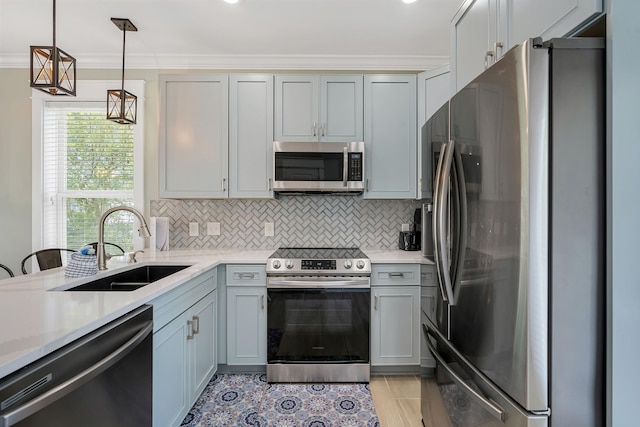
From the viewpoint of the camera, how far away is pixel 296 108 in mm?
2646

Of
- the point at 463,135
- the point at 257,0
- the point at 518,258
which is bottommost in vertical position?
the point at 518,258

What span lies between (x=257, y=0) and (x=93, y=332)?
217 centimetres

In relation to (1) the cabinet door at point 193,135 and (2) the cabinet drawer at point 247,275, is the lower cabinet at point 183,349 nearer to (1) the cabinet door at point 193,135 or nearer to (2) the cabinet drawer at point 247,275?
(2) the cabinet drawer at point 247,275

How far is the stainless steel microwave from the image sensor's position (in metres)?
2.55

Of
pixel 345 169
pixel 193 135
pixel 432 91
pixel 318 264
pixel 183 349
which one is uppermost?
pixel 432 91

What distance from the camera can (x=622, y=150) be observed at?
885 mm

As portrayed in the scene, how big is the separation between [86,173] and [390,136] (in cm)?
283

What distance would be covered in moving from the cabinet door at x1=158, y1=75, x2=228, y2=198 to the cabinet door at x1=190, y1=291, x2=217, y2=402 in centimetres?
95

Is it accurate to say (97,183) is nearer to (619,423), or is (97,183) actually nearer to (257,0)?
(257,0)

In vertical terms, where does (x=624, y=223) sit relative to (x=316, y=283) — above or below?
above

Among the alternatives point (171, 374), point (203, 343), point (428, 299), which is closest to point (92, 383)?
point (171, 374)

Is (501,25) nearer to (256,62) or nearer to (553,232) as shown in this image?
(553,232)

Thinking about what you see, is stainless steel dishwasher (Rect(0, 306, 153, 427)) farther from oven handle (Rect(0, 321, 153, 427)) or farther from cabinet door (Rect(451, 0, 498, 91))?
cabinet door (Rect(451, 0, 498, 91))

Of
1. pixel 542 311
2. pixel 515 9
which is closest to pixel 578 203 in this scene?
pixel 542 311
